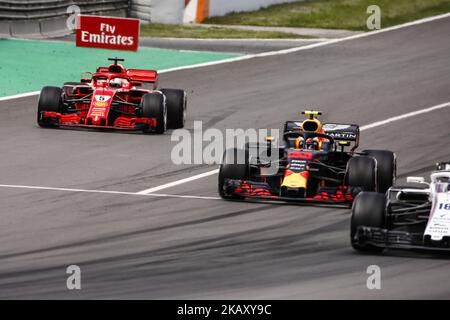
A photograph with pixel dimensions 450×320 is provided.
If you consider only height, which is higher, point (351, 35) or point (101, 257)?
point (351, 35)

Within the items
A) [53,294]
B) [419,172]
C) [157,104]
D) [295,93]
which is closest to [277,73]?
[295,93]

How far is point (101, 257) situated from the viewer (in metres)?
15.6

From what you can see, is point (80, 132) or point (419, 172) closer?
point (419, 172)

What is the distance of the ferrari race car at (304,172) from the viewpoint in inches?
757

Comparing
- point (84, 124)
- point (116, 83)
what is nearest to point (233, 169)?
point (84, 124)

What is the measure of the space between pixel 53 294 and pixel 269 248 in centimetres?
354

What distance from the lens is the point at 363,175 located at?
19094 millimetres

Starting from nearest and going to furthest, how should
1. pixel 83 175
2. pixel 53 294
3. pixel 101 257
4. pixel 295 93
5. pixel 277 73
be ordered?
pixel 53 294 < pixel 101 257 < pixel 83 175 < pixel 295 93 < pixel 277 73

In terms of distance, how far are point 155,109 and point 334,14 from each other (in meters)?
19.3

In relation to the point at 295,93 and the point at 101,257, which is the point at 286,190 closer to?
the point at 101,257

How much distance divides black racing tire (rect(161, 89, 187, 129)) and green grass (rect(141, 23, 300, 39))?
1303 cm

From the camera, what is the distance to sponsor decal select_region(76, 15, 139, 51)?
29438 millimetres
